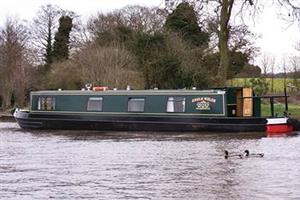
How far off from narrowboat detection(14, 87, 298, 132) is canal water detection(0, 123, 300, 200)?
233 cm

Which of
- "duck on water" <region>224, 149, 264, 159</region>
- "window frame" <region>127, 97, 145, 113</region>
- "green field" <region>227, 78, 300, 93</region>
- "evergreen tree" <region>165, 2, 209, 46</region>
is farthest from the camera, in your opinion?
"green field" <region>227, 78, 300, 93</region>

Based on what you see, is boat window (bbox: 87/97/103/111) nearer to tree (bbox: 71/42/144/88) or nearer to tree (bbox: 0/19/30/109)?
tree (bbox: 71/42/144/88)

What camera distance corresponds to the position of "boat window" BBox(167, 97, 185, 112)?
2833 cm

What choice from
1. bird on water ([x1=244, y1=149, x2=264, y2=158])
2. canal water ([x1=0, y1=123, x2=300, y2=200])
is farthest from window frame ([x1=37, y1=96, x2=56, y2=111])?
bird on water ([x1=244, y1=149, x2=264, y2=158])

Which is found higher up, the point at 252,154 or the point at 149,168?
the point at 252,154

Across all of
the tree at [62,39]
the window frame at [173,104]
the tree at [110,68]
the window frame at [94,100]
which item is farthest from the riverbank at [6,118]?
the tree at [62,39]

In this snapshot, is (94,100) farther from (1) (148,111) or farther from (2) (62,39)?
(2) (62,39)

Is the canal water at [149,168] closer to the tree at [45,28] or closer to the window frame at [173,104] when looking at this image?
the window frame at [173,104]

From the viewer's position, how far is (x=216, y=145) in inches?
850

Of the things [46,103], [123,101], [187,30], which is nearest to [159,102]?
[123,101]

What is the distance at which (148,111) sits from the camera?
1139 inches

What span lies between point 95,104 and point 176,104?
13.5 ft

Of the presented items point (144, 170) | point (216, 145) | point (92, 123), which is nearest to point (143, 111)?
point (92, 123)

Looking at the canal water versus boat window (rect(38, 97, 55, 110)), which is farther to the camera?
boat window (rect(38, 97, 55, 110))
